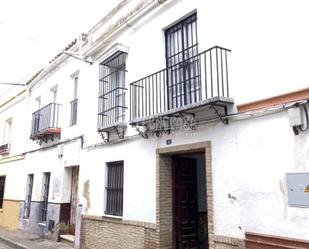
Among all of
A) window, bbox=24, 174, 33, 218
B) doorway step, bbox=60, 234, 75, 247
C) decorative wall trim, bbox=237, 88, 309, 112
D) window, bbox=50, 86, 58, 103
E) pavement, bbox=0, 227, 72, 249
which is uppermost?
window, bbox=50, 86, 58, 103

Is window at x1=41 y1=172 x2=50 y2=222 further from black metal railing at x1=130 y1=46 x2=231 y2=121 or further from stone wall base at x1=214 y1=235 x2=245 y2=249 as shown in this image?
stone wall base at x1=214 y1=235 x2=245 y2=249

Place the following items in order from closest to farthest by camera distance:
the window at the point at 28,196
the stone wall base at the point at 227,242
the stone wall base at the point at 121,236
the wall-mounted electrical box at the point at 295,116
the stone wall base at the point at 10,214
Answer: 1. the wall-mounted electrical box at the point at 295,116
2. the stone wall base at the point at 227,242
3. the stone wall base at the point at 121,236
4. the window at the point at 28,196
5. the stone wall base at the point at 10,214

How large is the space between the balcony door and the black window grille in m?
1.64

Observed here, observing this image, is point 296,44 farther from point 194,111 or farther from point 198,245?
point 198,245

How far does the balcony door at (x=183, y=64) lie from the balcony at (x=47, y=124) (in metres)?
5.64

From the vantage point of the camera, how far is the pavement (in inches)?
382

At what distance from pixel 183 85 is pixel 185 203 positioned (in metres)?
2.58

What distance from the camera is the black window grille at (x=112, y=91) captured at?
843cm

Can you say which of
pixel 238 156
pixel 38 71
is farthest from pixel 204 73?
pixel 38 71

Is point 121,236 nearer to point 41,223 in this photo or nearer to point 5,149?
point 41,223

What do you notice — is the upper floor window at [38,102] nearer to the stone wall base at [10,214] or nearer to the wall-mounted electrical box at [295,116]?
the stone wall base at [10,214]

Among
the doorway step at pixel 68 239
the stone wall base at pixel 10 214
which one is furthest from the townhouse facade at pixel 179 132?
the stone wall base at pixel 10 214

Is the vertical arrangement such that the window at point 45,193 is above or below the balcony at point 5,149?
below

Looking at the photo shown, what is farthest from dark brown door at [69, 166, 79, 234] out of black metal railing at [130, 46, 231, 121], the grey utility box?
the grey utility box
